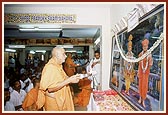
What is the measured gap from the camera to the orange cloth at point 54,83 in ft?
5.68

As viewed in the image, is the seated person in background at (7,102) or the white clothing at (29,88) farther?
the white clothing at (29,88)

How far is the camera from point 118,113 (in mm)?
1353

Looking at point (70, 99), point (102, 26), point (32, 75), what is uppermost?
point (102, 26)

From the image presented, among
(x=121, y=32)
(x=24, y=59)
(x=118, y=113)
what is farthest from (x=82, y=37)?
(x=118, y=113)

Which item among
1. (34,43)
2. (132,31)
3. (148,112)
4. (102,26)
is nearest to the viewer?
(148,112)

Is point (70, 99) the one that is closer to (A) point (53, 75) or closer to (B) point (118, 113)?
(A) point (53, 75)

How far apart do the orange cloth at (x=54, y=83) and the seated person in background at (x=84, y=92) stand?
67 mm

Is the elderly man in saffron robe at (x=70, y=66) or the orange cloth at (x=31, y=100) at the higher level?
the elderly man in saffron robe at (x=70, y=66)

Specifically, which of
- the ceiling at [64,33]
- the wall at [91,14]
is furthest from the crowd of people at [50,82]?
the wall at [91,14]

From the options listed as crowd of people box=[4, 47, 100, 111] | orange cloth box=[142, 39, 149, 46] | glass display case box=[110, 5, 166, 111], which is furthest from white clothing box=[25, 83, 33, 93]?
orange cloth box=[142, 39, 149, 46]

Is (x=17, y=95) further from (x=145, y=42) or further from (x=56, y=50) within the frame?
(x=145, y=42)

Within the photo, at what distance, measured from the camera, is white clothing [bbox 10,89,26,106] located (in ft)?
5.41

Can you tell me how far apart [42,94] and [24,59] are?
11.6 inches

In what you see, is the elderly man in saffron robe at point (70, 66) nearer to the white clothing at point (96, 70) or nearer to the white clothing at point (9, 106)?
the white clothing at point (96, 70)
